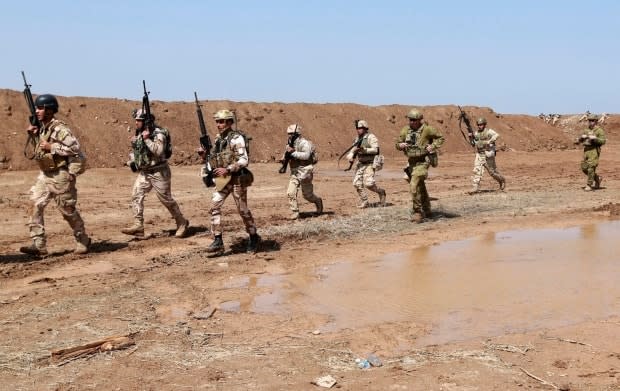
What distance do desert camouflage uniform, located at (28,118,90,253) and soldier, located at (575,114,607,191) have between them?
11446 millimetres

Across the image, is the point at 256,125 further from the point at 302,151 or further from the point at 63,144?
the point at 63,144

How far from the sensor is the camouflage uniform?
9.02 meters

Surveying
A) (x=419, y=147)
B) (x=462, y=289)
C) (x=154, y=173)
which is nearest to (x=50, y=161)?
(x=154, y=173)

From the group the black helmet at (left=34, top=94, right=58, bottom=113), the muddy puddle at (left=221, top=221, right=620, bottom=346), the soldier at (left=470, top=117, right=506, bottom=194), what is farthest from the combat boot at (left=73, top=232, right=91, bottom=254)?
the soldier at (left=470, top=117, right=506, bottom=194)

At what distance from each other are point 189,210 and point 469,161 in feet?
62.0

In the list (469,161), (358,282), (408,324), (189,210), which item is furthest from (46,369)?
(469,161)

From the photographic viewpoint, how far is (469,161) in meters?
30.7

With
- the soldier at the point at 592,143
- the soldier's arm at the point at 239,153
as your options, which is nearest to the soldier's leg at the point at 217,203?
the soldier's arm at the point at 239,153

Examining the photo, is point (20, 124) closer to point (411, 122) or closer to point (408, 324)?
point (411, 122)

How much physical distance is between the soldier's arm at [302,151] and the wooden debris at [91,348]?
6758 mm

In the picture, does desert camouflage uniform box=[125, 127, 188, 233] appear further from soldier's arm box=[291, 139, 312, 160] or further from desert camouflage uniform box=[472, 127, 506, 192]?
desert camouflage uniform box=[472, 127, 506, 192]

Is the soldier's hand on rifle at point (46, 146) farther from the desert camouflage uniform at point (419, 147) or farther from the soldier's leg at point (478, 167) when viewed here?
the soldier's leg at point (478, 167)

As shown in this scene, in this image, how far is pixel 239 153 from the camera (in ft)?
28.7

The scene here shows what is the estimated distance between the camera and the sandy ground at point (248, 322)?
4883 millimetres
